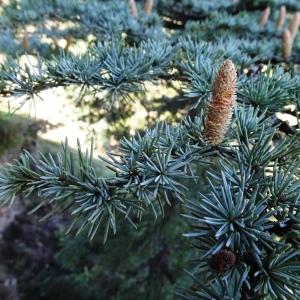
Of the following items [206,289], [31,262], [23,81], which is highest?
[23,81]

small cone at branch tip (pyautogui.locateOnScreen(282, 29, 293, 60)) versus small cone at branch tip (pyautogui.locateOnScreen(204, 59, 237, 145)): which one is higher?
small cone at branch tip (pyautogui.locateOnScreen(204, 59, 237, 145))

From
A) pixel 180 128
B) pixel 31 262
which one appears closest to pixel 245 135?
pixel 180 128

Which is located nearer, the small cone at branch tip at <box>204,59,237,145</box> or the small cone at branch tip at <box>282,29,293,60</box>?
the small cone at branch tip at <box>204,59,237,145</box>

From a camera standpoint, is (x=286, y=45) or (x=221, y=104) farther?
(x=286, y=45)

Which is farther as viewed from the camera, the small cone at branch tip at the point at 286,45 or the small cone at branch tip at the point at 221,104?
the small cone at branch tip at the point at 286,45

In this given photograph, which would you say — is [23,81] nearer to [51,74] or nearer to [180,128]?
[51,74]

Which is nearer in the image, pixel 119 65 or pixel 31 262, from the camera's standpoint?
pixel 119 65

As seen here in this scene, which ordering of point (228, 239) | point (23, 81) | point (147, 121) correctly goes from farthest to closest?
1. point (147, 121)
2. point (23, 81)
3. point (228, 239)

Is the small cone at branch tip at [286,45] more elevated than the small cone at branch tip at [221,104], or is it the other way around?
the small cone at branch tip at [221,104]
